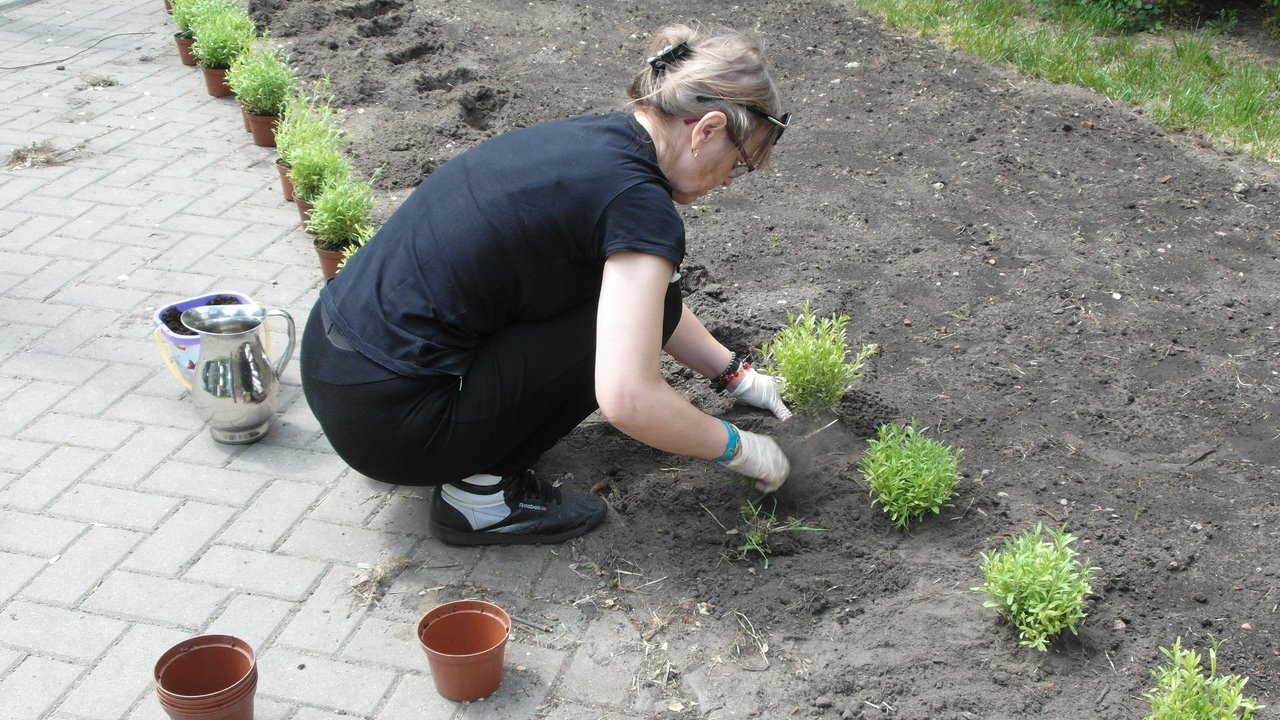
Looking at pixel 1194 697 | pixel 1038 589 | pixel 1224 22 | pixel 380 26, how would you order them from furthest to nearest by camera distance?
pixel 380 26 → pixel 1224 22 → pixel 1038 589 → pixel 1194 697

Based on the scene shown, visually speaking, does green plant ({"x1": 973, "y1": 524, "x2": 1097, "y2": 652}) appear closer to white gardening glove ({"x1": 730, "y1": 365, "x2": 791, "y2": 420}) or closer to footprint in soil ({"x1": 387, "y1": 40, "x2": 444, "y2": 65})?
white gardening glove ({"x1": 730, "y1": 365, "x2": 791, "y2": 420})

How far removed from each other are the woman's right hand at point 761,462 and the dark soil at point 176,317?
185cm

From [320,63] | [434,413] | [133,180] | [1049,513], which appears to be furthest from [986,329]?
[320,63]

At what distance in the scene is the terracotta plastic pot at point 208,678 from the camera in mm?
2340

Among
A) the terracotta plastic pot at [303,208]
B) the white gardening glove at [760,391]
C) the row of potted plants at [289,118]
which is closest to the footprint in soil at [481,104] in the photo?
the row of potted plants at [289,118]

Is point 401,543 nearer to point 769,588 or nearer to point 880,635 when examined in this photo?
point 769,588

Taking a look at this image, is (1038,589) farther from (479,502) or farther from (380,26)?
(380,26)

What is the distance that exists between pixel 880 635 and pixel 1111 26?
5.87 m

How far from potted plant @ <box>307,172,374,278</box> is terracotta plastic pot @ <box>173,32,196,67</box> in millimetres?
3288

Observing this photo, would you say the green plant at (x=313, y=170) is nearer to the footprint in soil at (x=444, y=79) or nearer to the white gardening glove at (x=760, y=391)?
the footprint in soil at (x=444, y=79)

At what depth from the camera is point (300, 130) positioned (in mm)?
5223

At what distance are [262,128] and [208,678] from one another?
405 cm

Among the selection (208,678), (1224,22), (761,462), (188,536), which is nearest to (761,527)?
(761,462)

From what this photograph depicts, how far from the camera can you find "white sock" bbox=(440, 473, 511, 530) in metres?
3.06
